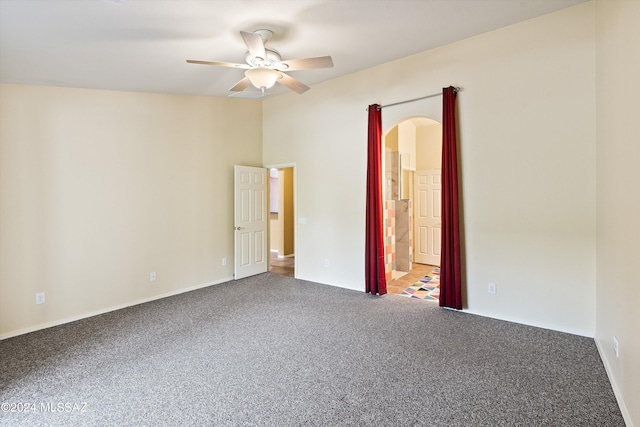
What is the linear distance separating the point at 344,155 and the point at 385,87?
112cm

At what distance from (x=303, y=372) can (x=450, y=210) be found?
2.47 m

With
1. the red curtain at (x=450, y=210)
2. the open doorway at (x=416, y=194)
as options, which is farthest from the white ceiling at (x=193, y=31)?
the open doorway at (x=416, y=194)

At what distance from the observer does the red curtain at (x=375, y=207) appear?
14.1 ft

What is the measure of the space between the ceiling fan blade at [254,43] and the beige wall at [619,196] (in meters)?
2.44

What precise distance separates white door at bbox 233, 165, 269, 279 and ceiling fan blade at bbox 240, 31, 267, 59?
2.70m

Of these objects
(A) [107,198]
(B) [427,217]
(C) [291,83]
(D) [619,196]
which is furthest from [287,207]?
(D) [619,196]

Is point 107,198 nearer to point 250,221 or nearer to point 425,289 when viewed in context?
point 250,221

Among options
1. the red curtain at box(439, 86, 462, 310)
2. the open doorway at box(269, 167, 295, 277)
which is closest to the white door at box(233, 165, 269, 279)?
the open doorway at box(269, 167, 295, 277)

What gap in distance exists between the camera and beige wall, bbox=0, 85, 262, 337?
3197 millimetres

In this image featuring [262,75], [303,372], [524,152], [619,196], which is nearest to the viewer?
[619,196]

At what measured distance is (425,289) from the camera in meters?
4.74

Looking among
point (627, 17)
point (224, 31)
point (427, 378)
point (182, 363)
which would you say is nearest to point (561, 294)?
point (427, 378)

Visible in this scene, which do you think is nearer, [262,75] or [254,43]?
[254,43]

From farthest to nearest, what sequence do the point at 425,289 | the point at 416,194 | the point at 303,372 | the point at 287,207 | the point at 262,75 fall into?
1. the point at 287,207
2. the point at 416,194
3. the point at 425,289
4. the point at 262,75
5. the point at 303,372
